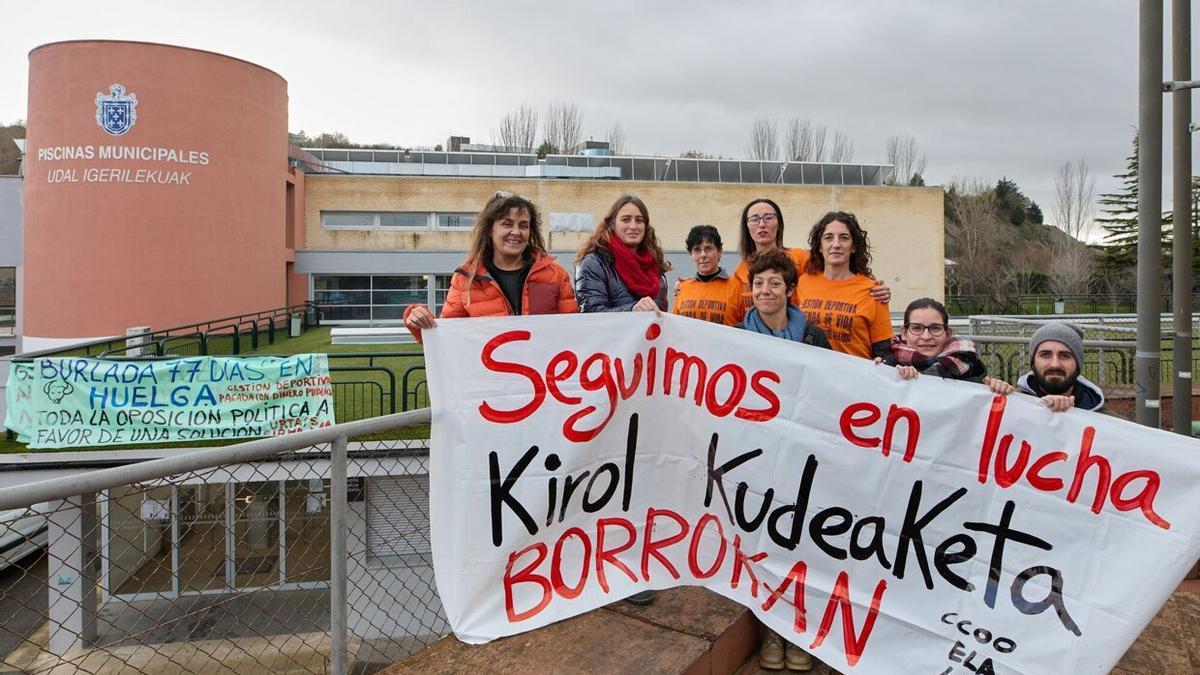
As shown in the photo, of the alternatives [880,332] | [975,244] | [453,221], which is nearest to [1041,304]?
[975,244]

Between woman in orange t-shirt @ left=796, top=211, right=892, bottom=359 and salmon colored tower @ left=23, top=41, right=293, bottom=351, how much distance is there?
24.1 metres

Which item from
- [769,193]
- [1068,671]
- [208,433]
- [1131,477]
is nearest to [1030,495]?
[1131,477]

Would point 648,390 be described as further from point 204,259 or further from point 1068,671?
point 204,259

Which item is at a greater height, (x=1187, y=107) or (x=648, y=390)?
(x=1187, y=107)

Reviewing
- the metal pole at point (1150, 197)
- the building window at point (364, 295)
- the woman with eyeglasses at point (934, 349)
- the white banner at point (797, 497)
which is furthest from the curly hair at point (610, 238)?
the building window at point (364, 295)

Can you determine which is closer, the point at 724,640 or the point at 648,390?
the point at 724,640

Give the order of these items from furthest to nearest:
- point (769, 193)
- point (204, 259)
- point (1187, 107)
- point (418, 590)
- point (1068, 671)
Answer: point (769, 193) < point (204, 259) < point (418, 590) < point (1187, 107) < point (1068, 671)

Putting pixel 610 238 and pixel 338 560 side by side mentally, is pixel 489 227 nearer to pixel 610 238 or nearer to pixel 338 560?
pixel 610 238

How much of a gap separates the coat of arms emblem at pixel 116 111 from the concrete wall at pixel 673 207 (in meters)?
10.7

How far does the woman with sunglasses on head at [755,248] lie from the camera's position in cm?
388

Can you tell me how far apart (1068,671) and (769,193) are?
33770 mm

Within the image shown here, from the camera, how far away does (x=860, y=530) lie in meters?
2.77

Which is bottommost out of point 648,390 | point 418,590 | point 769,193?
point 418,590

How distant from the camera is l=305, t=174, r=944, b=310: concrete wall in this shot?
108 feet
